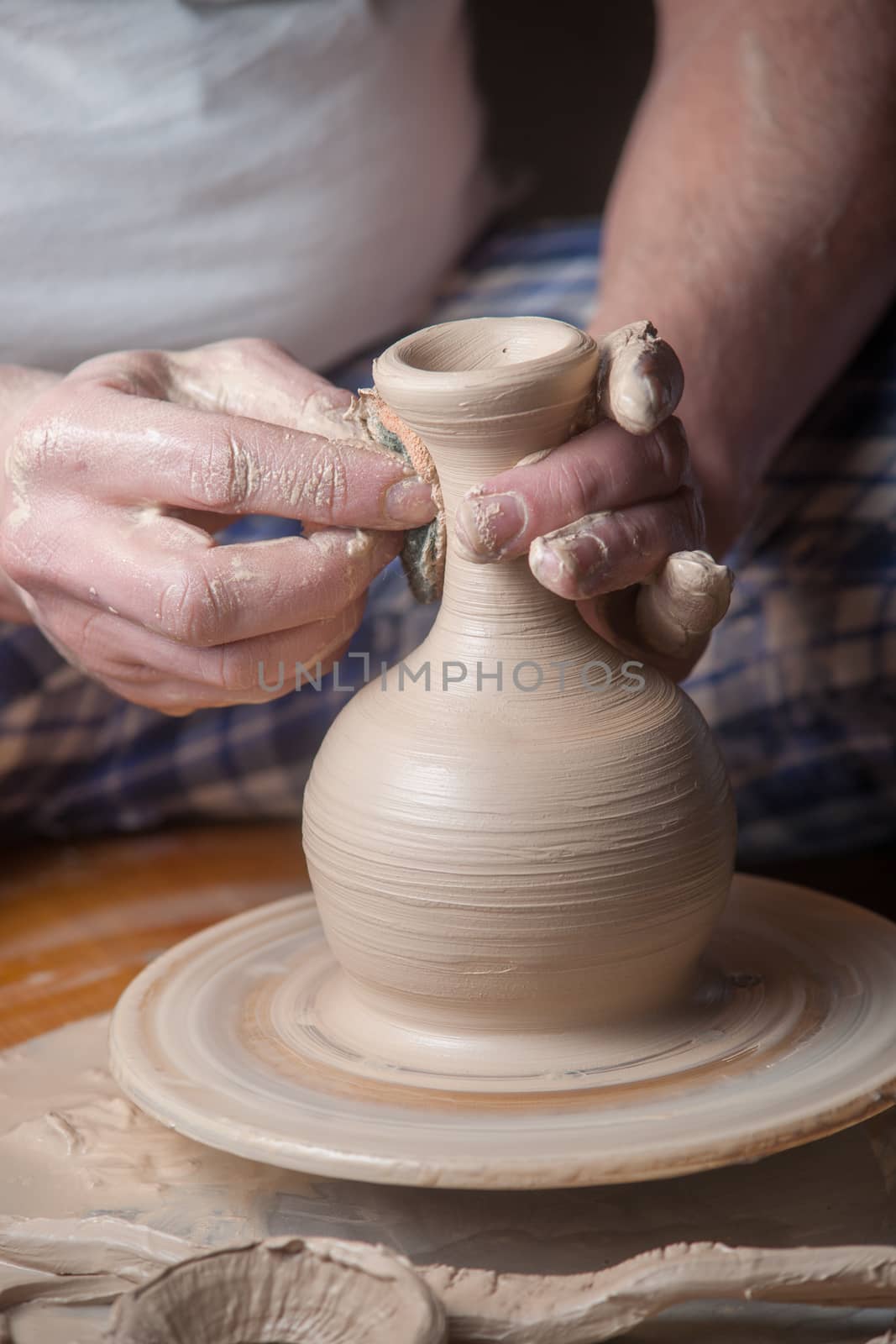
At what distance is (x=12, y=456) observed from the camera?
114cm

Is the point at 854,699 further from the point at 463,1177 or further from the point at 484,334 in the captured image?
the point at 463,1177

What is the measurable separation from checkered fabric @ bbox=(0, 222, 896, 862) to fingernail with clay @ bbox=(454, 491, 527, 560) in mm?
753

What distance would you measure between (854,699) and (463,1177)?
0.95 metres

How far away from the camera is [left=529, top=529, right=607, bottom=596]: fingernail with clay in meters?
0.96

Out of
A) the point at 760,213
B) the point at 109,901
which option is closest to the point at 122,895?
the point at 109,901

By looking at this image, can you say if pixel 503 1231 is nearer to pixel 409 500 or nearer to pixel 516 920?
pixel 516 920

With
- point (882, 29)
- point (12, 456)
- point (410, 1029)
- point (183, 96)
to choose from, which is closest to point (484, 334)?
point (12, 456)

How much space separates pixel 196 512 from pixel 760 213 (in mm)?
803

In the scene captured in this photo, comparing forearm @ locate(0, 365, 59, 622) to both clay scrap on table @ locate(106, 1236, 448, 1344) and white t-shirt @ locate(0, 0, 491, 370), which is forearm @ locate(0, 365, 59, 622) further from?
clay scrap on table @ locate(106, 1236, 448, 1344)

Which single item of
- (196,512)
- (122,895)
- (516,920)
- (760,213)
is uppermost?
(760,213)

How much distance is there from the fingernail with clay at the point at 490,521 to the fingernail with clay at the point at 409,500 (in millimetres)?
66

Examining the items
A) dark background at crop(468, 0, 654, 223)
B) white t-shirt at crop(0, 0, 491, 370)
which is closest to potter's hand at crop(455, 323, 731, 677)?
white t-shirt at crop(0, 0, 491, 370)

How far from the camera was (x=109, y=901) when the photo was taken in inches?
64.0

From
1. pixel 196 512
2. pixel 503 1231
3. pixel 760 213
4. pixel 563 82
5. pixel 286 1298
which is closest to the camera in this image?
pixel 286 1298
